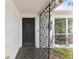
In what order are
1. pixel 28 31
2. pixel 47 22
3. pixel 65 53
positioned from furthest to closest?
1. pixel 28 31
2. pixel 47 22
3. pixel 65 53

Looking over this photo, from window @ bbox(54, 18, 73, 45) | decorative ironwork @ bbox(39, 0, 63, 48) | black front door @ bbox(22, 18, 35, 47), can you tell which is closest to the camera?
decorative ironwork @ bbox(39, 0, 63, 48)

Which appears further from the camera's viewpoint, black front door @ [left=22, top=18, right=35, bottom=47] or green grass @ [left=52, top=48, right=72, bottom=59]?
black front door @ [left=22, top=18, right=35, bottom=47]

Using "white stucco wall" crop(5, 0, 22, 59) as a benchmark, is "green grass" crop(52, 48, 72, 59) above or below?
below

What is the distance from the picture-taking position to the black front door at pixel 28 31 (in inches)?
329

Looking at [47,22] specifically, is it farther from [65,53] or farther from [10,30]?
[10,30]

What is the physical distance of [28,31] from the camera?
334 inches

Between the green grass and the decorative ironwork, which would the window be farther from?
the green grass

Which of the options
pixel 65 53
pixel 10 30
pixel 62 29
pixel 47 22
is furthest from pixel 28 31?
pixel 10 30

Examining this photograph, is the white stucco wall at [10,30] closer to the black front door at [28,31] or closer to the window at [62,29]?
the black front door at [28,31]

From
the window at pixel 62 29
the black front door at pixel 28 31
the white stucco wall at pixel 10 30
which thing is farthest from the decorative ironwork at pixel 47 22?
the window at pixel 62 29

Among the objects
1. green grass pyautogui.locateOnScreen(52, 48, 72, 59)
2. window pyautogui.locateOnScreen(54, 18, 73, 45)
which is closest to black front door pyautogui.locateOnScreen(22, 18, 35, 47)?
window pyautogui.locateOnScreen(54, 18, 73, 45)

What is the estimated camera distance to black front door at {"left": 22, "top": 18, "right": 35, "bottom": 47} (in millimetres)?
8359

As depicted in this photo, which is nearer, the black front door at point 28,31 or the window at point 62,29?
the black front door at point 28,31
